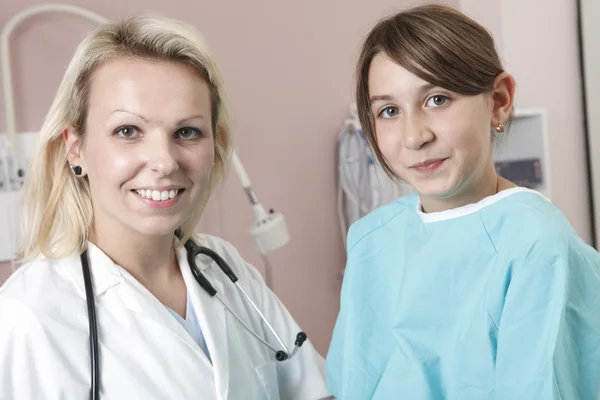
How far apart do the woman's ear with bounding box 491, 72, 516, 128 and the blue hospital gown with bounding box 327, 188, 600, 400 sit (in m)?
0.15

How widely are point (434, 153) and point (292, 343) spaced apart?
0.55 m

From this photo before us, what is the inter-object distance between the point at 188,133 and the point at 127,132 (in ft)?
0.34

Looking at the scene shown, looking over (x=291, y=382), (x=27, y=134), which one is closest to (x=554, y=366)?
(x=291, y=382)

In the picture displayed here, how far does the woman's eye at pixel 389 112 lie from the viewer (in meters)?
0.96

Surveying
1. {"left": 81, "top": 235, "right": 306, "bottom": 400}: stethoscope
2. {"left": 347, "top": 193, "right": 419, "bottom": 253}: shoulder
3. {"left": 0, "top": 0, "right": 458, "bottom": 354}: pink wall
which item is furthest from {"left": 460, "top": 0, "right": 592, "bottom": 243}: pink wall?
{"left": 81, "top": 235, "right": 306, "bottom": 400}: stethoscope

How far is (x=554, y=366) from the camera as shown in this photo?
0.76 metres

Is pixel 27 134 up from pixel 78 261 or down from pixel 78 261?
up

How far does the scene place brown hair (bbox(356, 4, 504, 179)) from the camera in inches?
35.8

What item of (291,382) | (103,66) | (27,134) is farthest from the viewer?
(27,134)

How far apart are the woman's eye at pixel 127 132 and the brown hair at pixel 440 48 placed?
15.8 inches

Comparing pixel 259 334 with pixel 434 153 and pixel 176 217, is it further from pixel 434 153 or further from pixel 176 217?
pixel 434 153

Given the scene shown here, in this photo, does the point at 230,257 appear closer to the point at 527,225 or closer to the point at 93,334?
the point at 93,334

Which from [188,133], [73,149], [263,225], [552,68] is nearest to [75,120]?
[73,149]

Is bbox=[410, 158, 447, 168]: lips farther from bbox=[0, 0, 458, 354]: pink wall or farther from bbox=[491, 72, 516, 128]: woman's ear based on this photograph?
bbox=[0, 0, 458, 354]: pink wall
